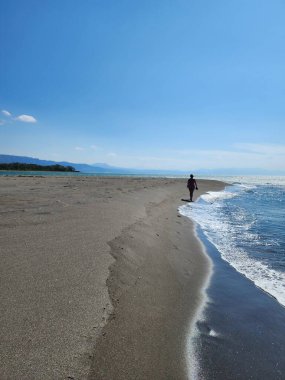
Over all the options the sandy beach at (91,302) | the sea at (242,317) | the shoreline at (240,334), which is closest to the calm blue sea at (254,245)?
the sea at (242,317)

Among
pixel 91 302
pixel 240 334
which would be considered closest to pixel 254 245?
pixel 240 334

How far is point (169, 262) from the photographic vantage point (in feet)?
27.1

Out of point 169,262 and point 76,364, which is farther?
point 169,262

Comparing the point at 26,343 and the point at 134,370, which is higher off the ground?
the point at 26,343

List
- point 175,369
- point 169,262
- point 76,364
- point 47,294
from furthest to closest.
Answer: point 169,262
point 47,294
point 175,369
point 76,364

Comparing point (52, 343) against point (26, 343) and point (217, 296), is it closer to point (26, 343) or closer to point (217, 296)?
point (26, 343)

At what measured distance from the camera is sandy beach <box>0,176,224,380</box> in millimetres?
3375

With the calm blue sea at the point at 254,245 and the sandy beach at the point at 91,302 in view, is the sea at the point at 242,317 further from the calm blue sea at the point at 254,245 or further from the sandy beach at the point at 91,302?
the sandy beach at the point at 91,302

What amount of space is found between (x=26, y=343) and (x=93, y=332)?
84cm

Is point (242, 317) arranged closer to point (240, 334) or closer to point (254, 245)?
point (240, 334)

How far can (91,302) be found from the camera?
462cm

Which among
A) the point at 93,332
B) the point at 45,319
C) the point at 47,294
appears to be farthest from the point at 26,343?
the point at 47,294

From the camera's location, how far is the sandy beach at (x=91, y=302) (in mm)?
3375

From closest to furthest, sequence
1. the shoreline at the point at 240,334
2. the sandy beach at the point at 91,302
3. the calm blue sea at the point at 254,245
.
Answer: the sandy beach at the point at 91,302 < the shoreline at the point at 240,334 < the calm blue sea at the point at 254,245
